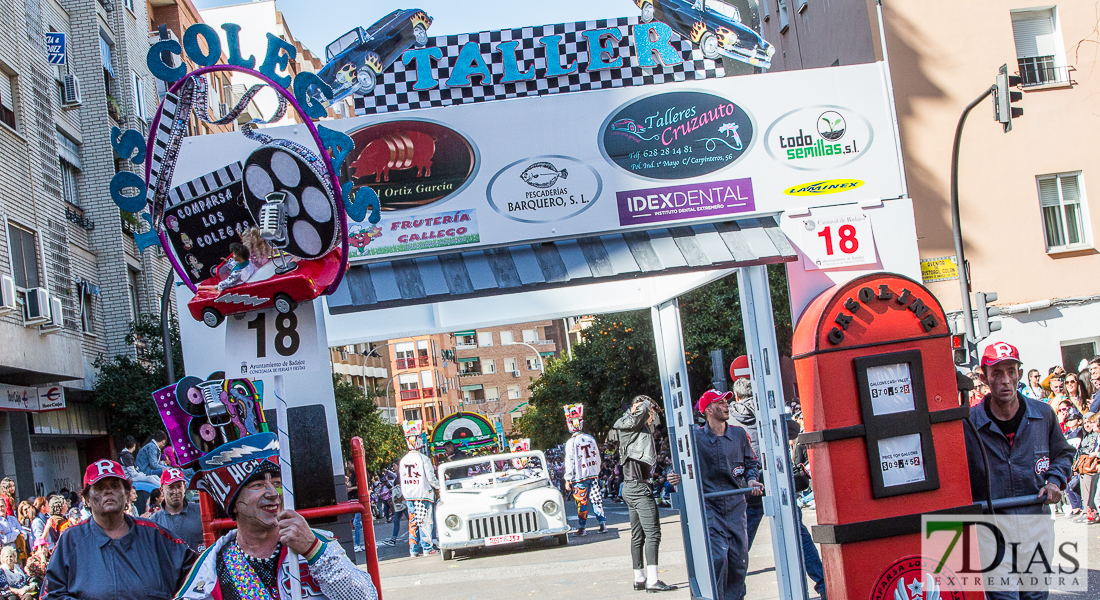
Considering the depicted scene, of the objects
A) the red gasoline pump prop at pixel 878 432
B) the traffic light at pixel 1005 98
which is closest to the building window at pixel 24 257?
the traffic light at pixel 1005 98

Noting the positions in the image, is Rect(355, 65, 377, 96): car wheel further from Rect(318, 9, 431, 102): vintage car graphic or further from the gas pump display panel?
the gas pump display panel

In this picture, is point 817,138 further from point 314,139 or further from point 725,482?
point 314,139

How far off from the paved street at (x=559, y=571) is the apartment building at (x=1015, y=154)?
8159 mm

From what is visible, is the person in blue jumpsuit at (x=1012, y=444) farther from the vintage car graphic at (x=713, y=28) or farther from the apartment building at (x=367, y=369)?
the apartment building at (x=367, y=369)

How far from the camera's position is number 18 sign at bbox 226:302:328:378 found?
5.34 metres

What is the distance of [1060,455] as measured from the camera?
6004 mm

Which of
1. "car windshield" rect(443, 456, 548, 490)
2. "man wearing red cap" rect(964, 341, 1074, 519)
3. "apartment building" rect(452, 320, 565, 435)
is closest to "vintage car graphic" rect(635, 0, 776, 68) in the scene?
"man wearing red cap" rect(964, 341, 1074, 519)

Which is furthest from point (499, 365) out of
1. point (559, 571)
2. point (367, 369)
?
point (559, 571)

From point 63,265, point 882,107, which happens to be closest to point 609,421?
point 63,265

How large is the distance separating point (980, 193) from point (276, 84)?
18727 millimetres

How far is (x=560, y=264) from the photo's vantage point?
22.2ft

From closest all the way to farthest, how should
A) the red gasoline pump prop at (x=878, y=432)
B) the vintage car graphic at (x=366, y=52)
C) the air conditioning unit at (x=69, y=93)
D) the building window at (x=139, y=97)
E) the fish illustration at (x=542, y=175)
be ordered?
the red gasoline pump prop at (x=878, y=432) → the fish illustration at (x=542, y=175) → the vintage car graphic at (x=366, y=52) → the air conditioning unit at (x=69, y=93) → the building window at (x=139, y=97)

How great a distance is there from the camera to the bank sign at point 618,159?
6848 mm

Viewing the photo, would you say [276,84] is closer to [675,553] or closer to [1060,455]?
[1060,455]
